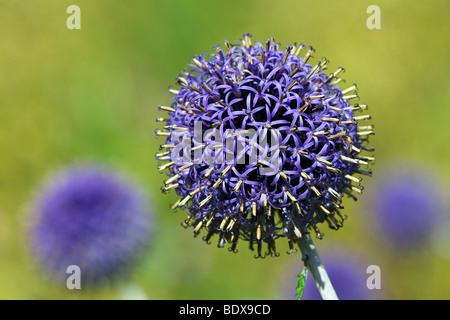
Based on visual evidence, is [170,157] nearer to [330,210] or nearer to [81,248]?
[330,210]

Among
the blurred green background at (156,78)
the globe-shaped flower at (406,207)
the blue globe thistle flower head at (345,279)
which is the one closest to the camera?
the blue globe thistle flower head at (345,279)

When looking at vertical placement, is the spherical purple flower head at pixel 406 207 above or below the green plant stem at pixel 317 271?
above

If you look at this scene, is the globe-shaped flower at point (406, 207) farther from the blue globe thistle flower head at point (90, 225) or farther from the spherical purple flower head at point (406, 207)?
the blue globe thistle flower head at point (90, 225)

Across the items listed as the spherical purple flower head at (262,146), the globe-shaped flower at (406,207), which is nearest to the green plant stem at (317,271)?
the spherical purple flower head at (262,146)

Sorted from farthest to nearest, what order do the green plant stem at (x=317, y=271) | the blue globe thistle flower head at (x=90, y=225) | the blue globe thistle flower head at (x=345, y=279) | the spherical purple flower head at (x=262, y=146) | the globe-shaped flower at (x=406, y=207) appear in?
the globe-shaped flower at (x=406, y=207) → the blue globe thistle flower head at (x=345, y=279) → the blue globe thistle flower head at (x=90, y=225) → the green plant stem at (x=317, y=271) → the spherical purple flower head at (x=262, y=146)

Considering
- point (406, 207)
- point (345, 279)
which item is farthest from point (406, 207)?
point (345, 279)

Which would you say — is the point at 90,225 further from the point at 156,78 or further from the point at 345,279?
the point at 156,78
